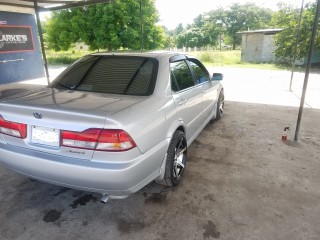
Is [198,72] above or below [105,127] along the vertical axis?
above

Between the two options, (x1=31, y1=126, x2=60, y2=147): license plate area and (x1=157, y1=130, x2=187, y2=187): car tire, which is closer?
(x1=31, y1=126, x2=60, y2=147): license plate area

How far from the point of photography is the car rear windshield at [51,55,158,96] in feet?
8.93

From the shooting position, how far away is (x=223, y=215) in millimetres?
2578

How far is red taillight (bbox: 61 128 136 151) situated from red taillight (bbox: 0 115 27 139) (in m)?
0.46

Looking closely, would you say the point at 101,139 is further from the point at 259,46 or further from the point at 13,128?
the point at 259,46

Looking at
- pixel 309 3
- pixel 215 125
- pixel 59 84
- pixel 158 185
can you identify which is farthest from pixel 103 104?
pixel 309 3

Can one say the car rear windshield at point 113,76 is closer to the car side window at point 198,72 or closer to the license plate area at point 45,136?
the license plate area at point 45,136

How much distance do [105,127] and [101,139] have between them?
0.11 metres

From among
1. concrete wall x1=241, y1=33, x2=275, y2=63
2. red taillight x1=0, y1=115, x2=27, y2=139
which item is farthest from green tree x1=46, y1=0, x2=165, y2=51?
red taillight x1=0, y1=115, x2=27, y2=139

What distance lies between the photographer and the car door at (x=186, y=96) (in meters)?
3.03

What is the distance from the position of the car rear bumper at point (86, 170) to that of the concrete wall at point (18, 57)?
462 inches

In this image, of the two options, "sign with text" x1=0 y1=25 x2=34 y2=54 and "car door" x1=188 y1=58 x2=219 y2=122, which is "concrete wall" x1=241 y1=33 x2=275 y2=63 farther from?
"car door" x1=188 y1=58 x2=219 y2=122

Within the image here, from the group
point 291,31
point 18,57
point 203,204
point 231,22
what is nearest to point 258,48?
point 291,31

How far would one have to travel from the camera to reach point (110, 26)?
2308 cm
